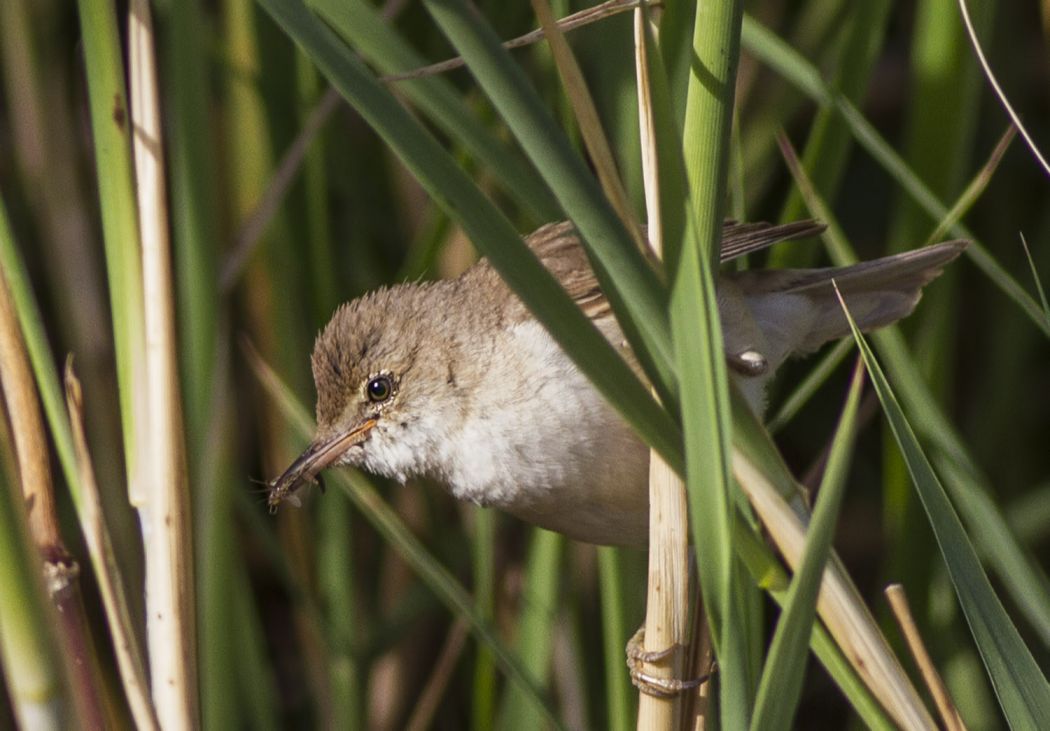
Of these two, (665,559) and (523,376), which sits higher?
(523,376)

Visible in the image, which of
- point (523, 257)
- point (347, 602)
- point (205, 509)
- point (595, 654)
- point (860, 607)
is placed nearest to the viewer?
point (523, 257)

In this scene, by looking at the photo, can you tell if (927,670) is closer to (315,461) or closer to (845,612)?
(845,612)

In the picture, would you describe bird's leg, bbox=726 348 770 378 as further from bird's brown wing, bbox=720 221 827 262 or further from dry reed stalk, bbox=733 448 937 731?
dry reed stalk, bbox=733 448 937 731

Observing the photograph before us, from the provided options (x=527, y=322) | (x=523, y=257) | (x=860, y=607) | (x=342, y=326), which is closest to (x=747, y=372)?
(x=527, y=322)

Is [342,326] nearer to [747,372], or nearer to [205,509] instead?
[205,509]

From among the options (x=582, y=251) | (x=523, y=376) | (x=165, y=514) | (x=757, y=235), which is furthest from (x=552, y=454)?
(x=165, y=514)

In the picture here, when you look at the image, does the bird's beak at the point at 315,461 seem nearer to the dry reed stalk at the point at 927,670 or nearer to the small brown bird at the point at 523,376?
the small brown bird at the point at 523,376

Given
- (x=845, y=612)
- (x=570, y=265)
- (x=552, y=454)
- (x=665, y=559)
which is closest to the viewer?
(x=845, y=612)
